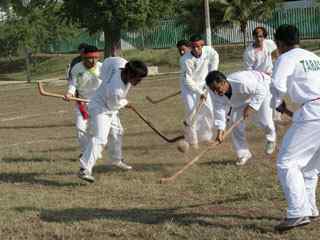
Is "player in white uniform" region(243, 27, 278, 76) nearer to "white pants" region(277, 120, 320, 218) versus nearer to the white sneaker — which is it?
the white sneaker

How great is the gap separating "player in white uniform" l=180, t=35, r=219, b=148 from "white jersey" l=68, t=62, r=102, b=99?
1.69 m

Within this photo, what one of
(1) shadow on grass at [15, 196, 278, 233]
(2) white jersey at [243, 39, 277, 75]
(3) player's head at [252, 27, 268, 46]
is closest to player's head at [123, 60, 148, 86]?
(1) shadow on grass at [15, 196, 278, 233]

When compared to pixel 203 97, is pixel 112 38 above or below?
below

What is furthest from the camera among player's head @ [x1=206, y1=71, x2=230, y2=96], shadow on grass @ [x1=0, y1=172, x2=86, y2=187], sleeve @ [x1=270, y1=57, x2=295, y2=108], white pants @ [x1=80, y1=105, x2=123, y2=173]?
shadow on grass @ [x1=0, y1=172, x2=86, y2=187]

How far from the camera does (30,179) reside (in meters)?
9.38

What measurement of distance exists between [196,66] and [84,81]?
1994 mm

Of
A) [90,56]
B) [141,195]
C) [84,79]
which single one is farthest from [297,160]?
[84,79]

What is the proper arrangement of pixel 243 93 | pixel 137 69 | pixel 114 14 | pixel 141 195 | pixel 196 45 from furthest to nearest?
pixel 114 14, pixel 196 45, pixel 243 93, pixel 137 69, pixel 141 195

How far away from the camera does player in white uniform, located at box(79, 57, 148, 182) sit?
8320 mm

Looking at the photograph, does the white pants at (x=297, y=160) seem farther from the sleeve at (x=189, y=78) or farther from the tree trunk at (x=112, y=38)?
the tree trunk at (x=112, y=38)

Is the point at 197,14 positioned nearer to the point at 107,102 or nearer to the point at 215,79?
the point at 107,102

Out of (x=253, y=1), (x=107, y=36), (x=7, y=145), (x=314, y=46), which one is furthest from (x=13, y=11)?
(x=7, y=145)

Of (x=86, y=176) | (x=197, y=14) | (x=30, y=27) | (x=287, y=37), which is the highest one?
(x=287, y=37)

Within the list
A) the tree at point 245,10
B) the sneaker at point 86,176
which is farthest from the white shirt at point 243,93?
the tree at point 245,10
